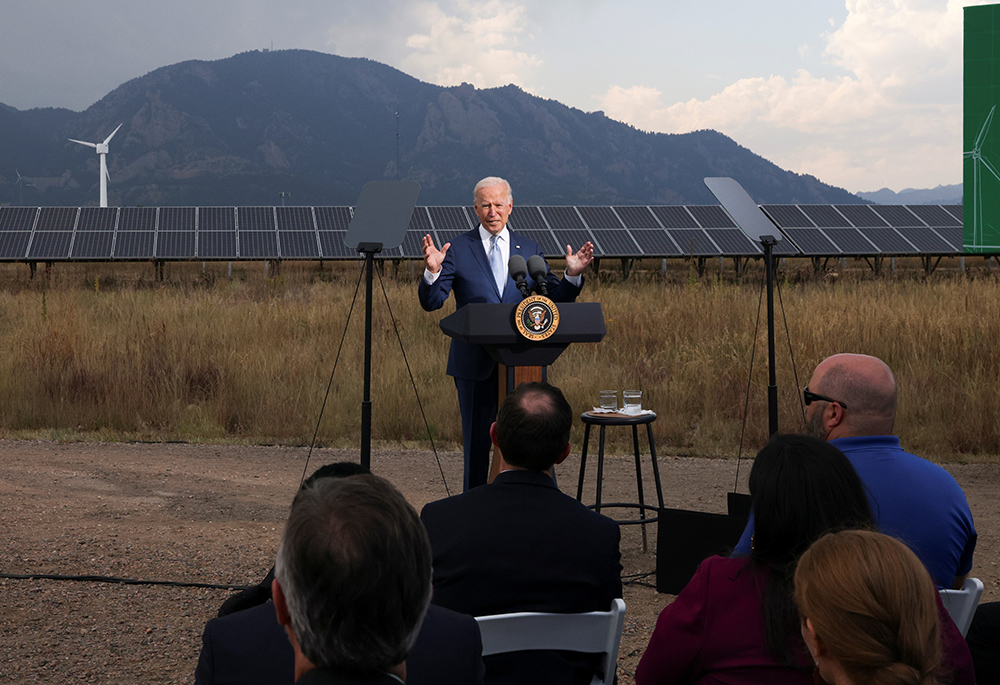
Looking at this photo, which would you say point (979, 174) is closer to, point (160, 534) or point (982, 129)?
point (982, 129)

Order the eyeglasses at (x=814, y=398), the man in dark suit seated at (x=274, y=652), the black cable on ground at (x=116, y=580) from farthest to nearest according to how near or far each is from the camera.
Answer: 1. the black cable on ground at (x=116, y=580)
2. the eyeglasses at (x=814, y=398)
3. the man in dark suit seated at (x=274, y=652)

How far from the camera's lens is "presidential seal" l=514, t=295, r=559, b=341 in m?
4.03

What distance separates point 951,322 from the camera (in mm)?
10398

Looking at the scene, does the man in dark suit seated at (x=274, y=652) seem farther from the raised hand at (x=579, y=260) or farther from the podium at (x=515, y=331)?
the raised hand at (x=579, y=260)

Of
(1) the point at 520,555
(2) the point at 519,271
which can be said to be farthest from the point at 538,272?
(1) the point at 520,555

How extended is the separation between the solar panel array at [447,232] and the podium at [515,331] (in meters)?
17.3

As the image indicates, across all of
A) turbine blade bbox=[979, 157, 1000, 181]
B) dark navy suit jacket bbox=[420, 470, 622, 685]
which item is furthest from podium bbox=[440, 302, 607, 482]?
turbine blade bbox=[979, 157, 1000, 181]

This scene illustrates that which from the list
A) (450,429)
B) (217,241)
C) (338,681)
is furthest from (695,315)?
(217,241)

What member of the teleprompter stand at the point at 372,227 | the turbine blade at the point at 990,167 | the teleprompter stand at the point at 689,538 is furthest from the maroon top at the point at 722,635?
the turbine blade at the point at 990,167

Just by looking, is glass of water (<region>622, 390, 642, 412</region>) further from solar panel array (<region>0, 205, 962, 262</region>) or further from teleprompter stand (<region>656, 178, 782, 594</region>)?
solar panel array (<region>0, 205, 962, 262</region>)

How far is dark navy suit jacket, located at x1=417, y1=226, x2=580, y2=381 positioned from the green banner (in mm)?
3583

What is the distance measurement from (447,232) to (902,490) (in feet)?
72.5

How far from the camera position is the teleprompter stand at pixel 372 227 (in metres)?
4.48

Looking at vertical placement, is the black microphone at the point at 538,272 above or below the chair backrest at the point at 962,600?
above
